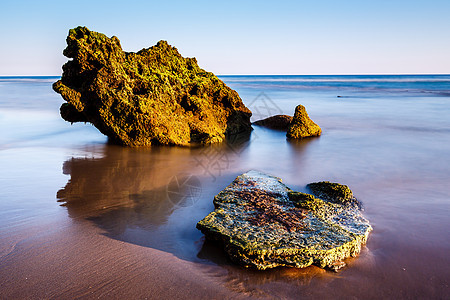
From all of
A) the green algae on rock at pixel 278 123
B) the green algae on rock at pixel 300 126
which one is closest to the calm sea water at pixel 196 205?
the green algae on rock at pixel 300 126

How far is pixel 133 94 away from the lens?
7.32m

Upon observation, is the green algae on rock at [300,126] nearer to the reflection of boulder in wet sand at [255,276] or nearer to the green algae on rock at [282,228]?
the green algae on rock at [282,228]

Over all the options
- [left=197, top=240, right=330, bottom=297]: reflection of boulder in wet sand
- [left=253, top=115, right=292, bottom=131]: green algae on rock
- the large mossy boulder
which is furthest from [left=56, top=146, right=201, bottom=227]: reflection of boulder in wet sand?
[left=253, top=115, right=292, bottom=131]: green algae on rock

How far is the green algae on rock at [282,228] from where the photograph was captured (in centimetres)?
279

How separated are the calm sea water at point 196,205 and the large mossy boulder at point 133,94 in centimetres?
56

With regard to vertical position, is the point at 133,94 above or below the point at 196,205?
above

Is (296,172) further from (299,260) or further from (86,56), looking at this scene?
(86,56)

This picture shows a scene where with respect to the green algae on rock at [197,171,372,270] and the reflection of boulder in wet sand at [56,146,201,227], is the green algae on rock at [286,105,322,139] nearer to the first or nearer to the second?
the reflection of boulder in wet sand at [56,146,201,227]

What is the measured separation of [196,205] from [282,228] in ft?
4.94

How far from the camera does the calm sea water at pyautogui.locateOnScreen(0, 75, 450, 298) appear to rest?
2.67 meters

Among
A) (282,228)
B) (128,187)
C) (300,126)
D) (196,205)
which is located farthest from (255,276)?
(300,126)

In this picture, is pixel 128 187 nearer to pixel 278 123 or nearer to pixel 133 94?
pixel 133 94

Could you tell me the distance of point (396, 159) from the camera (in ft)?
22.6

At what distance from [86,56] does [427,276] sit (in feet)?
24.4
